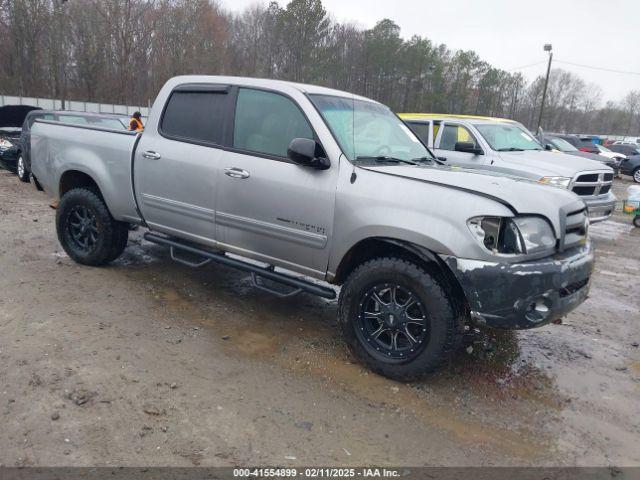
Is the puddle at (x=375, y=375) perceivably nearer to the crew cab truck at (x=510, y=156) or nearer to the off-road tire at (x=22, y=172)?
the crew cab truck at (x=510, y=156)

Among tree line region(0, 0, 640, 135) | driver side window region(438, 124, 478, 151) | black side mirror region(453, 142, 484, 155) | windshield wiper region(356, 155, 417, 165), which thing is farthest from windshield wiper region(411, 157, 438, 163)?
tree line region(0, 0, 640, 135)

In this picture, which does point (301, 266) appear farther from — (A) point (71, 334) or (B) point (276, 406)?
(A) point (71, 334)

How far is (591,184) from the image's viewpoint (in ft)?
27.8

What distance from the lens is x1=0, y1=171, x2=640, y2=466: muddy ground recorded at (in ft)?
9.23

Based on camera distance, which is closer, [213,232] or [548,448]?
[548,448]

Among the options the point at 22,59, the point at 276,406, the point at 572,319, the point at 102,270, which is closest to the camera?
the point at 276,406

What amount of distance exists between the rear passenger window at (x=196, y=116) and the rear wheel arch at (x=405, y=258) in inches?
62.5

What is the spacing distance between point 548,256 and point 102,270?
14.7 ft

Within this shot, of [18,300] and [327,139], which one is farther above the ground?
[327,139]

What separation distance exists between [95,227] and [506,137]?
7.00 m

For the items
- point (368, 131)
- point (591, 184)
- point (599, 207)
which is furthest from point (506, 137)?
point (368, 131)

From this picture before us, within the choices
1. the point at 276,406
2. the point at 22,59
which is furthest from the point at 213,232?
the point at 22,59

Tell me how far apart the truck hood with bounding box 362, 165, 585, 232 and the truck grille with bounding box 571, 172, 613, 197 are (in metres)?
5.14

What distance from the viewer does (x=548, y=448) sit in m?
2.95
